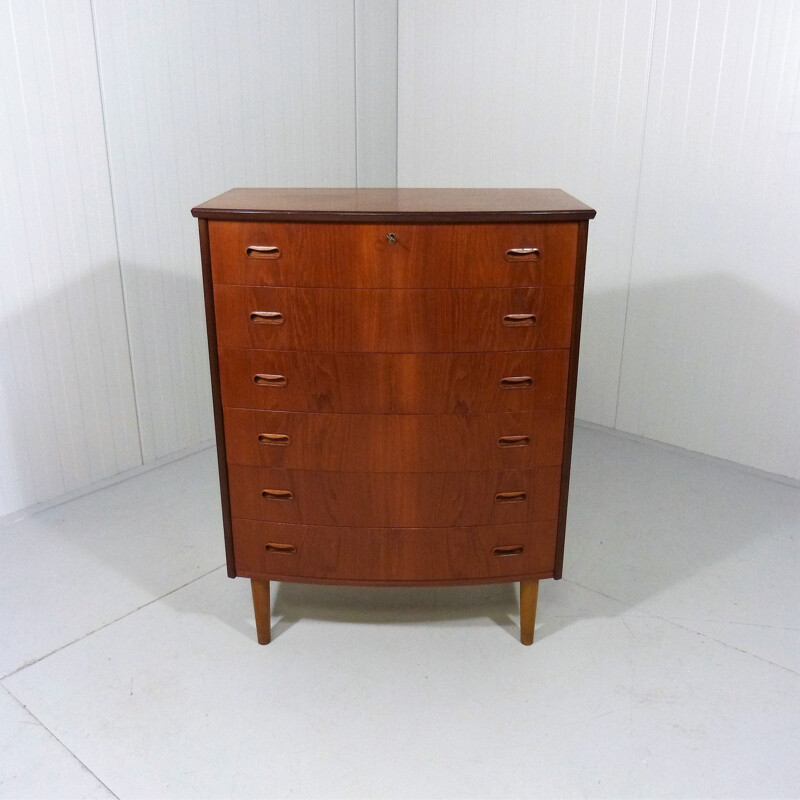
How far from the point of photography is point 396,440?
70.1 inches

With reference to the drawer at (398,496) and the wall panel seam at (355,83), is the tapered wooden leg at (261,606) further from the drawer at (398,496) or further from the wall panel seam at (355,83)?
the wall panel seam at (355,83)

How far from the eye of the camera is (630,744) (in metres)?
1.66

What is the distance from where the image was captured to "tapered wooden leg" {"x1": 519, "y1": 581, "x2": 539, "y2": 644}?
1.94 meters

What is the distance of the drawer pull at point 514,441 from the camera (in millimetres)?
1795

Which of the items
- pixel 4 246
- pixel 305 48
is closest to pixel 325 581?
pixel 4 246

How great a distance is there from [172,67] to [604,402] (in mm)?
2110

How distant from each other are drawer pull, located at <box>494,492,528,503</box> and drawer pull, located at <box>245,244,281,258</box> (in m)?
0.75

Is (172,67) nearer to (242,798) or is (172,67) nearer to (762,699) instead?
(242,798)

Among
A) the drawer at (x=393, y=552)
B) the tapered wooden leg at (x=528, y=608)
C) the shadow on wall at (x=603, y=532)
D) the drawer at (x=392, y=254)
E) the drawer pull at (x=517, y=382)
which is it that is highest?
the drawer at (x=392, y=254)

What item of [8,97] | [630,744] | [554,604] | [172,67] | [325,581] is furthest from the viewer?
[172,67]

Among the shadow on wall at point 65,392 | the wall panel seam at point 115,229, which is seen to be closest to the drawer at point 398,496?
the shadow on wall at point 65,392

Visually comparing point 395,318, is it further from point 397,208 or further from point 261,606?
point 261,606

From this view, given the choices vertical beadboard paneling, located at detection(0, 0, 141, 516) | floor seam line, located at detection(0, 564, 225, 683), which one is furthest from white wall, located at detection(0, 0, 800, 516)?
floor seam line, located at detection(0, 564, 225, 683)

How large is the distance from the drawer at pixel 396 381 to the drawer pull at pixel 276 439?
69mm
